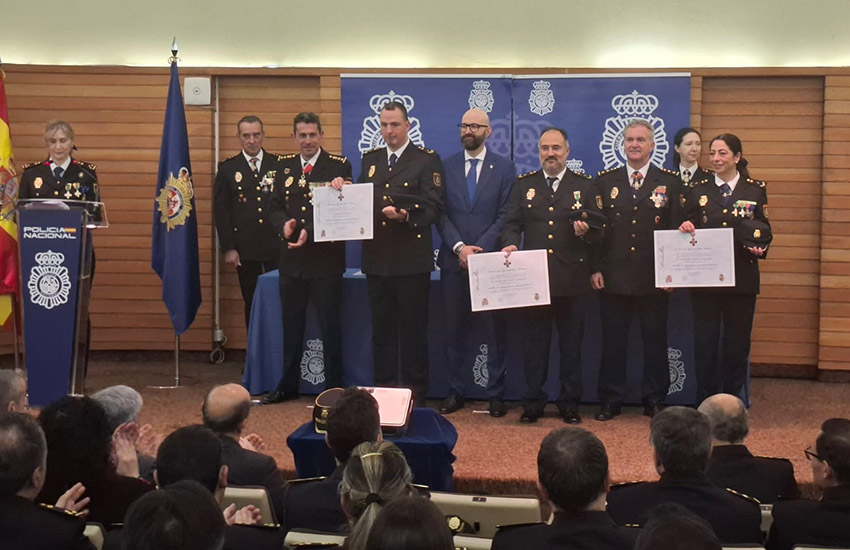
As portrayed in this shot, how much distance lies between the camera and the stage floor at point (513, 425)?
180 inches

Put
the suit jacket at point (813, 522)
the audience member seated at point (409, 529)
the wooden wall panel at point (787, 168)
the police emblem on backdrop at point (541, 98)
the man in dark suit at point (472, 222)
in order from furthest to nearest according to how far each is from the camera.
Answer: the wooden wall panel at point (787, 168), the police emblem on backdrop at point (541, 98), the man in dark suit at point (472, 222), the suit jacket at point (813, 522), the audience member seated at point (409, 529)

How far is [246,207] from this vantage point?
22.9 feet

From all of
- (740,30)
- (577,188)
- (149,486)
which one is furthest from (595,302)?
(149,486)

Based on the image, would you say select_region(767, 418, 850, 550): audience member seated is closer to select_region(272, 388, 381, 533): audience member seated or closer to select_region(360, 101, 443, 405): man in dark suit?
select_region(272, 388, 381, 533): audience member seated

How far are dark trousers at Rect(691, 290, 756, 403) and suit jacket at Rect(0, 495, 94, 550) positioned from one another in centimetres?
404

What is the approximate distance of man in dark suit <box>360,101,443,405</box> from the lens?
5633 mm

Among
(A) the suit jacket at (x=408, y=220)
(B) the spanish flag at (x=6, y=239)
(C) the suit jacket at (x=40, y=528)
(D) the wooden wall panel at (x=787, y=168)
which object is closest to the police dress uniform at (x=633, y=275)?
(A) the suit jacket at (x=408, y=220)

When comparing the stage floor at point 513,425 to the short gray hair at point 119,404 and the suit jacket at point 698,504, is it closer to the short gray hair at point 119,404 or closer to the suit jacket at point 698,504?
the short gray hair at point 119,404

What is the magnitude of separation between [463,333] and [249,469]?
287 centimetres

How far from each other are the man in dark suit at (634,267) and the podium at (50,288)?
288cm

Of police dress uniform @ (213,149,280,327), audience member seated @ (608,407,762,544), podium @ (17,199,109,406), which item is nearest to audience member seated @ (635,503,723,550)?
audience member seated @ (608,407,762,544)

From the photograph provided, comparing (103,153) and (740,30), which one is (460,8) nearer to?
(740,30)

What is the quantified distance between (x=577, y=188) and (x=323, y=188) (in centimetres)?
142

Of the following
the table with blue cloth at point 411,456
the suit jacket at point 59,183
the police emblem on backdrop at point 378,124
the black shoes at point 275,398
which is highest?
the police emblem on backdrop at point 378,124
